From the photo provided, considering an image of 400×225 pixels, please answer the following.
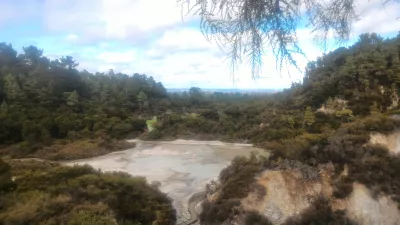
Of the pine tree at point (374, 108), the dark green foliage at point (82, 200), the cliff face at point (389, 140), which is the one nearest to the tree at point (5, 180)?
the dark green foliage at point (82, 200)

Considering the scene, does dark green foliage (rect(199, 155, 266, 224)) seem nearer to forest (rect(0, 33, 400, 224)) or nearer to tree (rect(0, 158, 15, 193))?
forest (rect(0, 33, 400, 224))

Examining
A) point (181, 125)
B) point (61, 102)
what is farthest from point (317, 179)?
point (61, 102)

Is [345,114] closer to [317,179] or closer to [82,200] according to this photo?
[317,179]

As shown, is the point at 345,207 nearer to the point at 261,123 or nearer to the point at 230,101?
the point at 261,123

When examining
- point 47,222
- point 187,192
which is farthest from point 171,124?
point 47,222

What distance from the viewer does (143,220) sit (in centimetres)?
1093

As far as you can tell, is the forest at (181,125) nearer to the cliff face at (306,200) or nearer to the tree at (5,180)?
the tree at (5,180)

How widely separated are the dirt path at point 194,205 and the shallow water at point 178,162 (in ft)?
0.63

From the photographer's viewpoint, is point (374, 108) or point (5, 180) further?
point (374, 108)

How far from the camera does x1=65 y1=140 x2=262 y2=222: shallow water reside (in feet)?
49.4

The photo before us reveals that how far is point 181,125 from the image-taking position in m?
29.5

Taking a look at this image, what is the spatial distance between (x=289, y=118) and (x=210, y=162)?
7.86m

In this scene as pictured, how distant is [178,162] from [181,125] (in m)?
9.63

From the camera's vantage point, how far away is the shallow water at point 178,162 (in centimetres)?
1505
